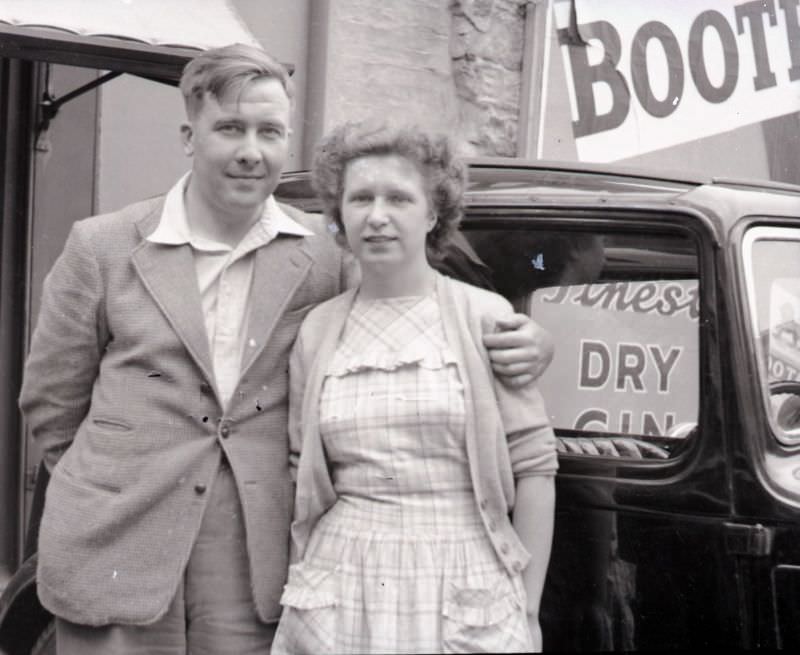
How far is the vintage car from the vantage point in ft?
8.91

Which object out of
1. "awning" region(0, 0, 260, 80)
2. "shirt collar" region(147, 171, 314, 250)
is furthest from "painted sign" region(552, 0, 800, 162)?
"shirt collar" region(147, 171, 314, 250)

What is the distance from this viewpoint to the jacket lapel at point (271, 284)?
2.61m

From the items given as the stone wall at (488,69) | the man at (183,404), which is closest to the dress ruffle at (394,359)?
the man at (183,404)

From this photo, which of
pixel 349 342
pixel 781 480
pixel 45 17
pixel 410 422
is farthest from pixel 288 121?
pixel 45 17

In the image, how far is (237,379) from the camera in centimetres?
259

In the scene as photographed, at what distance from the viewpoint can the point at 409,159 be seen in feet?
8.27

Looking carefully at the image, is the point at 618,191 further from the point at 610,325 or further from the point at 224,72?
the point at 224,72

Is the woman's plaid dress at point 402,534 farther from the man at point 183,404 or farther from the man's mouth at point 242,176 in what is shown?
the man's mouth at point 242,176

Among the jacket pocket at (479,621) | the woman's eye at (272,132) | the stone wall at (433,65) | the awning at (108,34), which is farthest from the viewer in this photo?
the stone wall at (433,65)

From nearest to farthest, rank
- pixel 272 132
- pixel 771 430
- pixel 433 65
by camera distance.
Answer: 1. pixel 272 132
2. pixel 771 430
3. pixel 433 65

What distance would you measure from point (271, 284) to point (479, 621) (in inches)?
32.3

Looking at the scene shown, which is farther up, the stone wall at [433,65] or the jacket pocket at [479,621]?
the stone wall at [433,65]

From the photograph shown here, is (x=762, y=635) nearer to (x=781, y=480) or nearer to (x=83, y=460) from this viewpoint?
(x=781, y=480)

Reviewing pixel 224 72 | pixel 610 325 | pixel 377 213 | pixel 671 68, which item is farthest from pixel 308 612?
pixel 671 68
